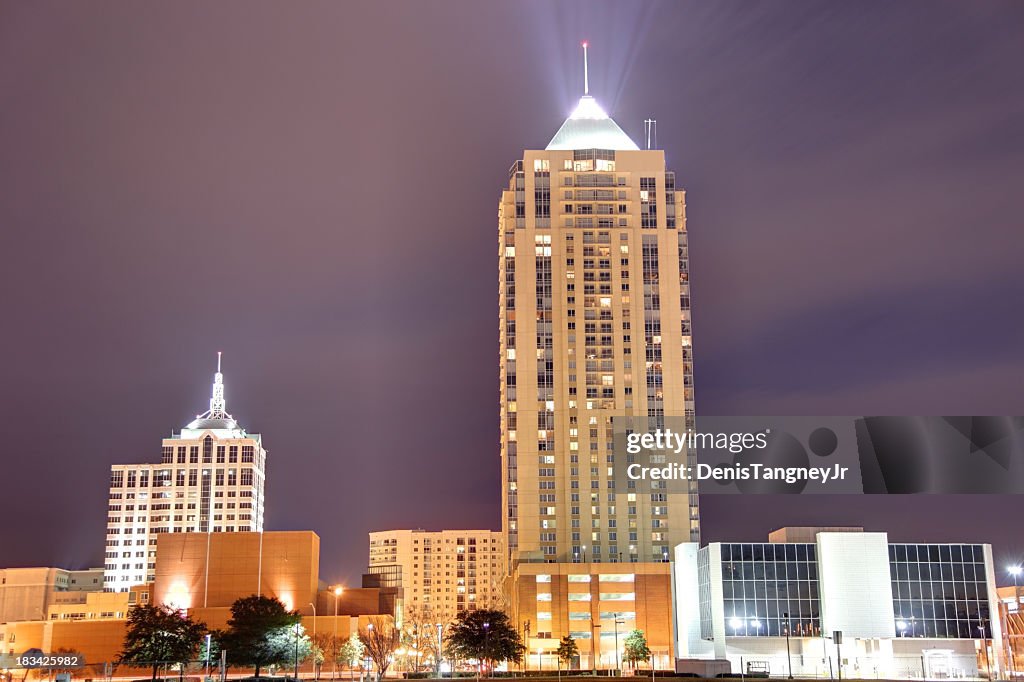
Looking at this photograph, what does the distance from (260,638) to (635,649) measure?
54.3 metres

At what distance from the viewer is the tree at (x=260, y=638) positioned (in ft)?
387

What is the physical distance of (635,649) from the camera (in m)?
152

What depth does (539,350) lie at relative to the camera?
19012 cm

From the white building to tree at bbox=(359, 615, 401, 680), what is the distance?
125 ft

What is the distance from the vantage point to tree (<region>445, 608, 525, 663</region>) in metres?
126

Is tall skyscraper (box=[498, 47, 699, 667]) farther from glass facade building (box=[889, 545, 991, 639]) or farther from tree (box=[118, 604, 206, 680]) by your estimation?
tree (box=[118, 604, 206, 680])

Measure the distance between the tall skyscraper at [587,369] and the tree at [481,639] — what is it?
44324 mm

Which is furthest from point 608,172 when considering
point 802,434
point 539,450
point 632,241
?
point 802,434

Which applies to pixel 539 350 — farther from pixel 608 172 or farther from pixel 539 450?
pixel 608 172
